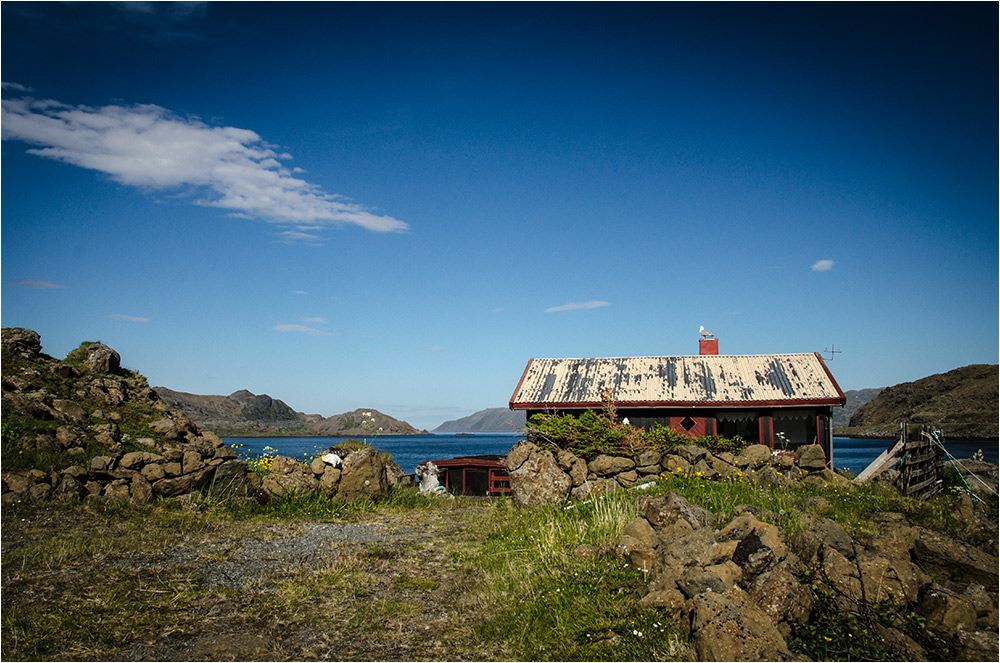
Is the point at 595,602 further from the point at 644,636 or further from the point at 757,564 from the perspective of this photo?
the point at 757,564

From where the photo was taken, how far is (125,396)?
685 inches

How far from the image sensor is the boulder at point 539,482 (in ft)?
47.0

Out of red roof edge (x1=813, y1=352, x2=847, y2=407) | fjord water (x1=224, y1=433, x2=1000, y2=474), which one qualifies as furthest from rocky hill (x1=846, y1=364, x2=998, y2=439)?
red roof edge (x1=813, y1=352, x2=847, y2=407)

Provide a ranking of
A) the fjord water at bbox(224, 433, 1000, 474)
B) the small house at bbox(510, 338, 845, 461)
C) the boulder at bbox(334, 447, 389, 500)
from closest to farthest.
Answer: the boulder at bbox(334, 447, 389, 500) < the small house at bbox(510, 338, 845, 461) < the fjord water at bbox(224, 433, 1000, 474)

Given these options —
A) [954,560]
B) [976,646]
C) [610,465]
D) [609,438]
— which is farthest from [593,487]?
[976,646]

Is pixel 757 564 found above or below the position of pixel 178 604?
above

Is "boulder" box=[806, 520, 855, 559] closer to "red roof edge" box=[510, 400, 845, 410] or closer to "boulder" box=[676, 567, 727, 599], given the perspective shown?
"boulder" box=[676, 567, 727, 599]

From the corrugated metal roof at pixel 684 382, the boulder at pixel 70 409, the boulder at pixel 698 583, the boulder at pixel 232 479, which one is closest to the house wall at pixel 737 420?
the corrugated metal roof at pixel 684 382

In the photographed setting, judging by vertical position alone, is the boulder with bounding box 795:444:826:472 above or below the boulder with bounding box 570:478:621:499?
above

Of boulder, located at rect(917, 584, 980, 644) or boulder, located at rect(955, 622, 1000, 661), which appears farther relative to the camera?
boulder, located at rect(917, 584, 980, 644)

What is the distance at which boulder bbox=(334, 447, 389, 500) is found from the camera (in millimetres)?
14773

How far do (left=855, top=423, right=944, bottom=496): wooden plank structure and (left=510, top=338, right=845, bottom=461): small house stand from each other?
611 cm

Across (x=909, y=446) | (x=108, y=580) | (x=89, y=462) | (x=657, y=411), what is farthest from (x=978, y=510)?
(x=89, y=462)

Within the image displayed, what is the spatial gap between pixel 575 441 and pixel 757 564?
898 centimetres
